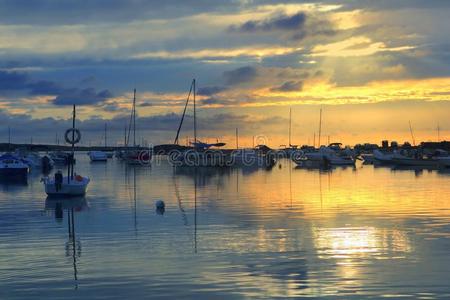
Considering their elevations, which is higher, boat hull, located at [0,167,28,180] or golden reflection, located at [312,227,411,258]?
boat hull, located at [0,167,28,180]

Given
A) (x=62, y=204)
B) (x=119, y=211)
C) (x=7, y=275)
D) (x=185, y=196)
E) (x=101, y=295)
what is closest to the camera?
(x=101, y=295)

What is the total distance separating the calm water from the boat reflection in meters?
0.07

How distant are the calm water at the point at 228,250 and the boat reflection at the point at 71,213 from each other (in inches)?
2.7

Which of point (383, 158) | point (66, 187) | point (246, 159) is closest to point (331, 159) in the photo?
point (383, 158)

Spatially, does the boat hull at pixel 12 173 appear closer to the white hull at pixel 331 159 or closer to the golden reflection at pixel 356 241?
the golden reflection at pixel 356 241

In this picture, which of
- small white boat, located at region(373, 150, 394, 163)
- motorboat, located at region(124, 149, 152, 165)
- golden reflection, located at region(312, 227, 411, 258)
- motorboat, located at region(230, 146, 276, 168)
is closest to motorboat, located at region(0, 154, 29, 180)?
motorboat, located at region(230, 146, 276, 168)

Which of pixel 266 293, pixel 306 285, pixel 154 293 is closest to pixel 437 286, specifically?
pixel 306 285

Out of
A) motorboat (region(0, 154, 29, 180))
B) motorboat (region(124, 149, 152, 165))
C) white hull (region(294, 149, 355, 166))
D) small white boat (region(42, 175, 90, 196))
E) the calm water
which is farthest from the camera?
motorboat (region(124, 149, 152, 165))

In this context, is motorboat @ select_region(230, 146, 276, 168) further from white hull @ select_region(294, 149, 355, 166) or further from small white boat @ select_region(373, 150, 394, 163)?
small white boat @ select_region(373, 150, 394, 163)

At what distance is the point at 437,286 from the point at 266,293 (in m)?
3.85

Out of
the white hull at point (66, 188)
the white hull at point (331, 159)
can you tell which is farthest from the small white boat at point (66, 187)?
the white hull at point (331, 159)

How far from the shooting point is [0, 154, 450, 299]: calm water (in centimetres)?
1549

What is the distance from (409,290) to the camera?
15.0 metres

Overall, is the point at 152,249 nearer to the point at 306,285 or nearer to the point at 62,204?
the point at 306,285
